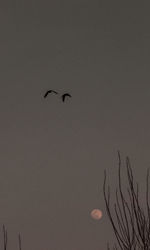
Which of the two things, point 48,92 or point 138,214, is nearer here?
point 138,214

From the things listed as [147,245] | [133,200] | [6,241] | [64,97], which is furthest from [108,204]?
[64,97]

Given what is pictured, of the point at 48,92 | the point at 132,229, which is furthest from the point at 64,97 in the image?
the point at 132,229

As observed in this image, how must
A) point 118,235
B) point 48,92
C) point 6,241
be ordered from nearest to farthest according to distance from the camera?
1. point 118,235
2. point 6,241
3. point 48,92

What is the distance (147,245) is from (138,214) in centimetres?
54

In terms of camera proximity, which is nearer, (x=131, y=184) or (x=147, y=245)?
(x=147, y=245)

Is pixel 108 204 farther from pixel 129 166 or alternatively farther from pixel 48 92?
pixel 48 92

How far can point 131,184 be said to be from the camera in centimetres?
780

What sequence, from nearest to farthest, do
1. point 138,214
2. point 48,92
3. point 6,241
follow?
point 138,214 < point 6,241 < point 48,92

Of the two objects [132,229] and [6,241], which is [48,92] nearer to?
[6,241]

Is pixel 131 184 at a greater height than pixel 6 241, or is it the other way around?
pixel 131 184

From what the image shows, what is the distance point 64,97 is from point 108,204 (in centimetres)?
539

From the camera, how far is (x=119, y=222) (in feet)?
25.6

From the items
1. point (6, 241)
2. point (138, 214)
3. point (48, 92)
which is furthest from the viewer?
point (48, 92)

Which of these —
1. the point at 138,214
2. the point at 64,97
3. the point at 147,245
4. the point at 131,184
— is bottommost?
the point at 147,245
